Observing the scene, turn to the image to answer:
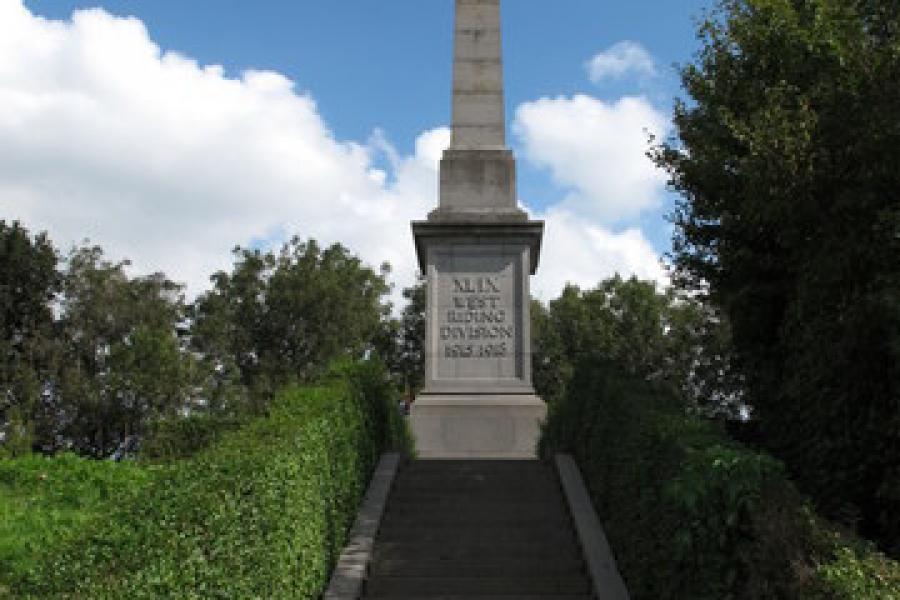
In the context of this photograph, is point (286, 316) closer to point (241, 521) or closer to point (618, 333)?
point (618, 333)

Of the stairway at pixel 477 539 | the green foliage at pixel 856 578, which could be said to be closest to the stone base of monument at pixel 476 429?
the stairway at pixel 477 539

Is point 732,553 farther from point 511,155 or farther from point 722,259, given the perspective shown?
point 511,155

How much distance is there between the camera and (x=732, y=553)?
6.75 m

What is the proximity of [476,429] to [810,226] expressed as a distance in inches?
257

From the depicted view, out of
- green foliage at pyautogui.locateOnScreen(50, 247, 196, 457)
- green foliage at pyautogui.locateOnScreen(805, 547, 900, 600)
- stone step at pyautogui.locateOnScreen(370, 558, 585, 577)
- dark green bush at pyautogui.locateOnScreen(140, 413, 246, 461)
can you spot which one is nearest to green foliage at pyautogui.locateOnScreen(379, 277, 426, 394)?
green foliage at pyautogui.locateOnScreen(50, 247, 196, 457)

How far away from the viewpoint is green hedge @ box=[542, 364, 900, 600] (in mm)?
5762

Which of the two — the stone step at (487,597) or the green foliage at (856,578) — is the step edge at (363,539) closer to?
the stone step at (487,597)

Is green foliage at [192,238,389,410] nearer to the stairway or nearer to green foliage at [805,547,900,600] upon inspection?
the stairway

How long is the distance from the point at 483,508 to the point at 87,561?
667 centimetres

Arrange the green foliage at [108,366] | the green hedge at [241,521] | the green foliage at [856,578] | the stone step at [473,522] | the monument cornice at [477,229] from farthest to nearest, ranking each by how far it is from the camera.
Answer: the green foliage at [108,366]
the monument cornice at [477,229]
the stone step at [473,522]
the green hedge at [241,521]
the green foliage at [856,578]

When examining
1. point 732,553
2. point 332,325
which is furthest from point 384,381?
point 332,325

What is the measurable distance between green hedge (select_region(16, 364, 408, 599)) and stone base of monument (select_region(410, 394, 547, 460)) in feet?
14.9

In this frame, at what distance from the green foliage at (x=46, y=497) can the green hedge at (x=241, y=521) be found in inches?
27.0

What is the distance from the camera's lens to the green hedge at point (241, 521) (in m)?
5.52
